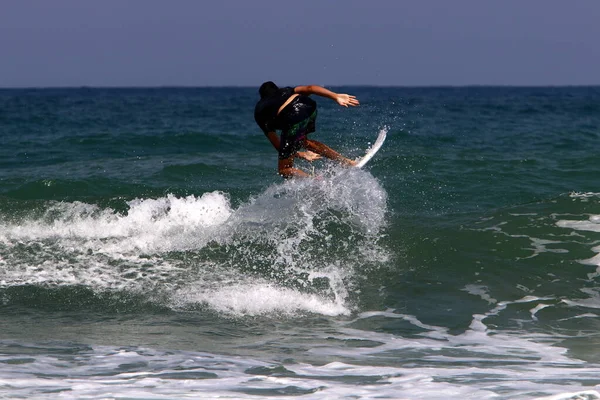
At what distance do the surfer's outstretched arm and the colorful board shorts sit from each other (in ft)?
0.67

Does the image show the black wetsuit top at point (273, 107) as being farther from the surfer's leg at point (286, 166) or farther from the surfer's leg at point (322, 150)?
the surfer's leg at point (322, 150)

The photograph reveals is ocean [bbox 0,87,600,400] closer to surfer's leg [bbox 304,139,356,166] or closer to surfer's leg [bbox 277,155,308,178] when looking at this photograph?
surfer's leg [bbox 304,139,356,166]

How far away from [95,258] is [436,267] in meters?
4.15

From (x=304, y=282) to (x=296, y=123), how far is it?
1924 mm

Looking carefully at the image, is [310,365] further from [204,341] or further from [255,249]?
[255,249]

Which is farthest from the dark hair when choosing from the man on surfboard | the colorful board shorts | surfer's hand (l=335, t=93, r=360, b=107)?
surfer's hand (l=335, t=93, r=360, b=107)

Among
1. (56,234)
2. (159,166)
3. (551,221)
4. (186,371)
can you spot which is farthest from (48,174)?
(186,371)

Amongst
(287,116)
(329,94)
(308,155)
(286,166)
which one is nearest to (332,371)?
(329,94)

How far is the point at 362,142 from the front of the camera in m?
19.8

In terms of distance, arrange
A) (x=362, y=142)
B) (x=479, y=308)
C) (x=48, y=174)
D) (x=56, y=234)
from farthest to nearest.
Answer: (x=362, y=142) < (x=48, y=174) < (x=56, y=234) < (x=479, y=308)

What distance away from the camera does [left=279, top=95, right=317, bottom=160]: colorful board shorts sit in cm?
914

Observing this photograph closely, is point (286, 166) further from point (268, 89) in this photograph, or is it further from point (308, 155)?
point (268, 89)

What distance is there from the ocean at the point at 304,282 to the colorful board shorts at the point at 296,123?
25.1 inches

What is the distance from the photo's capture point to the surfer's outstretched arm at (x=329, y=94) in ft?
27.1
